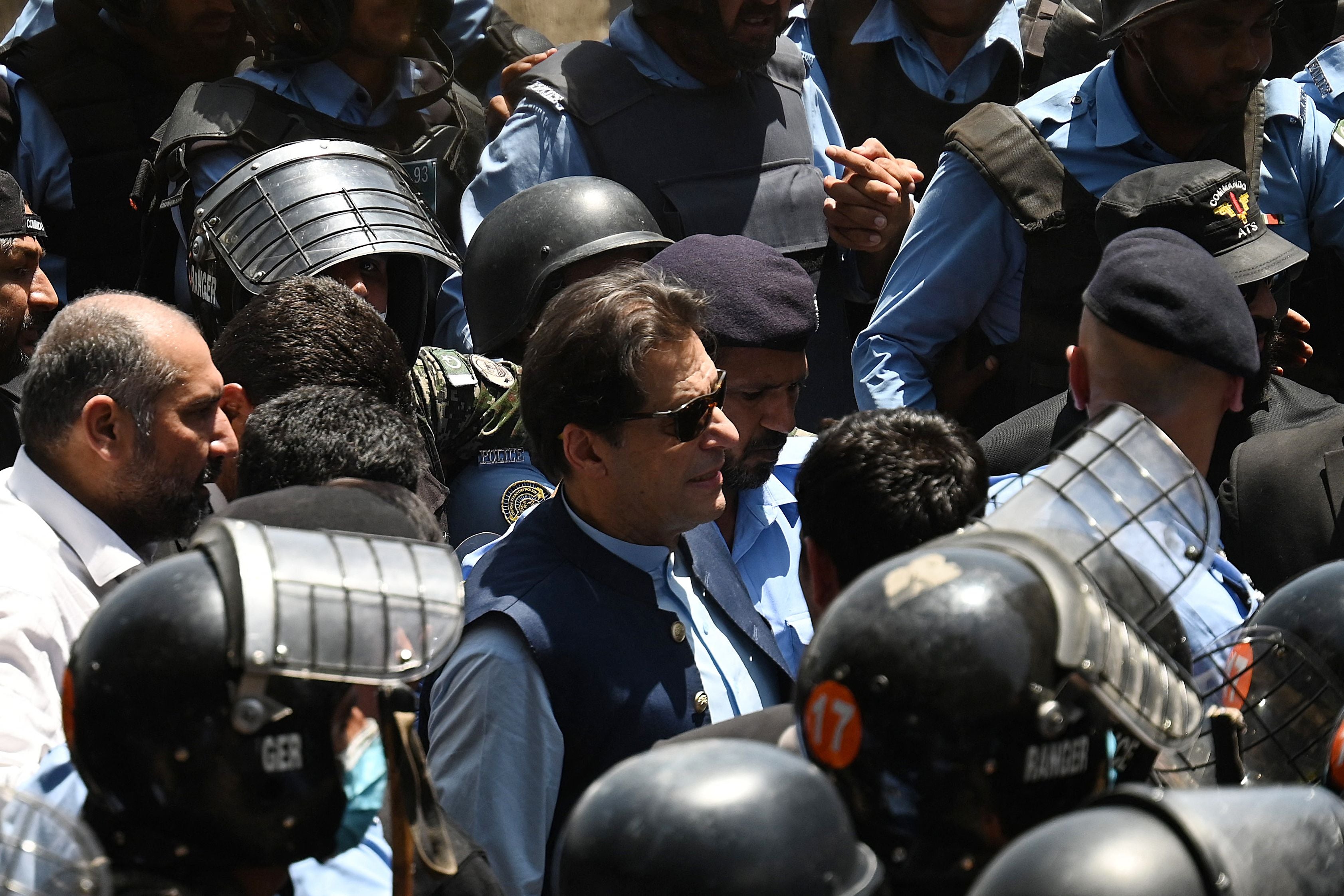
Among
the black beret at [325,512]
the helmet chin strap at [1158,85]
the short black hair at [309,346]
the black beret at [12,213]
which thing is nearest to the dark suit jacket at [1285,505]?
the helmet chin strap at [1158,85]

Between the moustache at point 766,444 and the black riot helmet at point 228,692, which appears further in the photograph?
the moustache at point 766,444

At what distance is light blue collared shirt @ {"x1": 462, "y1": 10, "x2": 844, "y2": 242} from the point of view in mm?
4211

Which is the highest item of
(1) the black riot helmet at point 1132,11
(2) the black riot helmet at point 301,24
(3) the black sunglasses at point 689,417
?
(1) the black riot helmet at point 1132,11

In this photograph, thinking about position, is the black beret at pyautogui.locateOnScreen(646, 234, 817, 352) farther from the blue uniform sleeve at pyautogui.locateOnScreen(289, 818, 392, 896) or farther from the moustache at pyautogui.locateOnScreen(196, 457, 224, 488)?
the blue uniform sleeve at pyautogui.locateOnScreen(289, 818, 392, 896)

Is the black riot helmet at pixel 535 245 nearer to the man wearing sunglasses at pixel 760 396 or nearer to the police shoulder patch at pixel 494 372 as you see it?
the police shoulder patch at pixel 494 372

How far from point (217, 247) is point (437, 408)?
30.0 inches

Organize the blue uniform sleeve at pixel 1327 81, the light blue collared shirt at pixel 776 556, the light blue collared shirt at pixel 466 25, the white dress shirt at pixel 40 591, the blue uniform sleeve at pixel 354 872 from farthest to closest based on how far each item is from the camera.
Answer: the light blue collared shirt at pixel 466 25, the blue uniform sleeve at pixel 1327 81, the light blue collared shirt at pixel 776 556, the white dress shirt at pixel 40 591, the blue uniform sleeve at pixel 354 872

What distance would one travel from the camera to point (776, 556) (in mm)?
3111

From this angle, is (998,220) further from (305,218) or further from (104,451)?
(104,451)

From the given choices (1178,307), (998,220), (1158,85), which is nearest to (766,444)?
(1178,307)

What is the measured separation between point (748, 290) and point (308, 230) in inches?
47.4

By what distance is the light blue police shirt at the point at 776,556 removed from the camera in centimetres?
295

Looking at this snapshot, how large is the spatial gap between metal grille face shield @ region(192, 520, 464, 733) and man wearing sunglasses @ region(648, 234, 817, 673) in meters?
1.22

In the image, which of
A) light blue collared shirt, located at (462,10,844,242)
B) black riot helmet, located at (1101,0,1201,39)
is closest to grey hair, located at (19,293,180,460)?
light blue collared shirt, located at (462,10,844,242)
